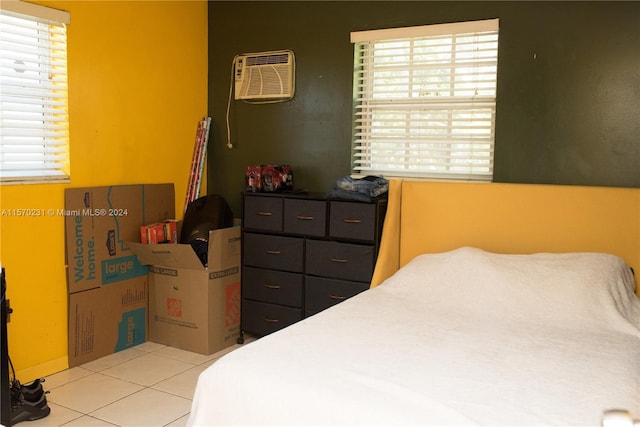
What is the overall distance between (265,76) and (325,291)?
1679 mm

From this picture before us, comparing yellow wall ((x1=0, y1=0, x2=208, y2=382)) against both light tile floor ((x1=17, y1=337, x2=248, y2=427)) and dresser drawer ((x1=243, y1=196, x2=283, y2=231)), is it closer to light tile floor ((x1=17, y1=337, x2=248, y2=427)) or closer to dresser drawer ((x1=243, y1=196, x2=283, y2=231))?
light tile floor ((x1=17, y1=337, x2=248, y2=427))

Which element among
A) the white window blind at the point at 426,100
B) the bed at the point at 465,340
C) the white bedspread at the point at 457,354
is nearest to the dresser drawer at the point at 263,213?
the white window blind at the point at 426,100

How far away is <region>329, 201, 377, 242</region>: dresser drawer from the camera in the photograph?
344 cm

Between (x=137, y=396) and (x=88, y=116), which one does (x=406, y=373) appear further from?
(x=88, y=116)

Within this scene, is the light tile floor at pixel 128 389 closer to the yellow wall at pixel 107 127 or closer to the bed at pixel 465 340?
the yellow wall at pixel 107 127

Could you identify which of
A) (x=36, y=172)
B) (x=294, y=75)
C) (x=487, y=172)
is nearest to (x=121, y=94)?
(x=36, y=172)

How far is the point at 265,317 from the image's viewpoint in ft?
12.7

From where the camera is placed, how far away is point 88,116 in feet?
11.8

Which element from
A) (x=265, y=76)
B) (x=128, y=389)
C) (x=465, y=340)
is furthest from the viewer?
(x=265, y=76)

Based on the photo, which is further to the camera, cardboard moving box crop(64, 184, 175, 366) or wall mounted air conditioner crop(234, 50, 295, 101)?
wall mounted air conditioner crop(234, 50, 295, 101)

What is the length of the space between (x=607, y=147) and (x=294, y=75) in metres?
2.11

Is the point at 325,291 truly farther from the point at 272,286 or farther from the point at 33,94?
the point at 33,94

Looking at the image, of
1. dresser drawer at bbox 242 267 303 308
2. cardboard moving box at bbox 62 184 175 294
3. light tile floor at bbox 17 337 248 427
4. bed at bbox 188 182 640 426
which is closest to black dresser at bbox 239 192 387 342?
dresser drawer at bbox 242 267 303 308

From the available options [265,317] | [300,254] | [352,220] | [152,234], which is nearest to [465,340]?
[352,220]
